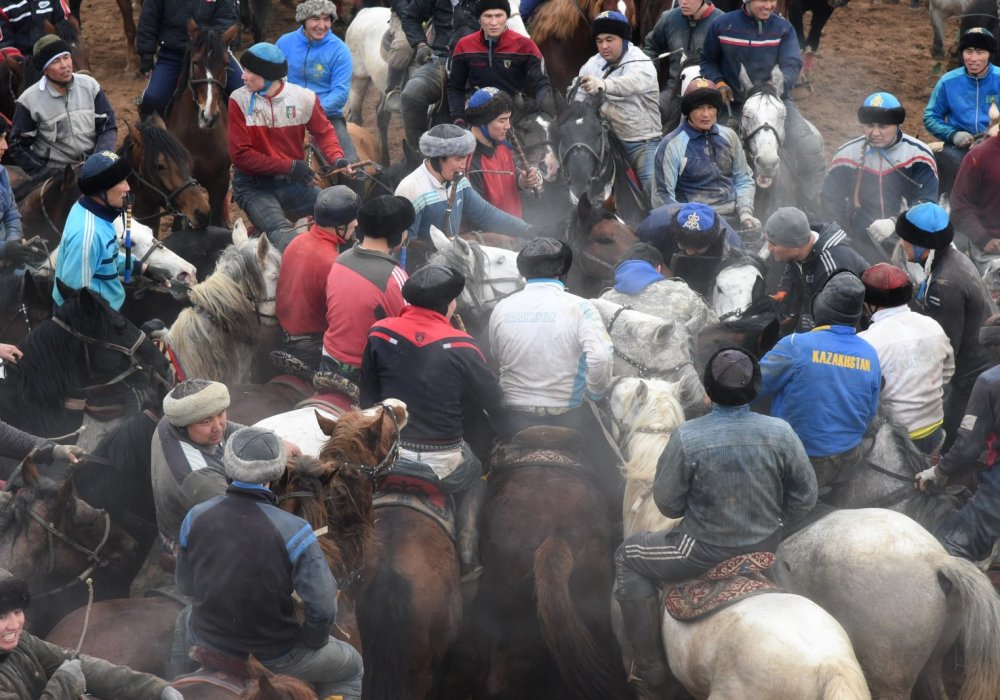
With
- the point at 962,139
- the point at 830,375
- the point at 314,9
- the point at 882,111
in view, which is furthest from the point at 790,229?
the point at 314,9

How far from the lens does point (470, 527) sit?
632 cm

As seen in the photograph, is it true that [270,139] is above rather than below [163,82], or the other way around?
above

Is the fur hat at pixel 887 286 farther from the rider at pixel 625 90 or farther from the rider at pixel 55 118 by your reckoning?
the rider at pixel 55 118

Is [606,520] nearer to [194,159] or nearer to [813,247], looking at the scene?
[813,247]

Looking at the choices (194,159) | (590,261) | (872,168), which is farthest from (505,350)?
(194,159)

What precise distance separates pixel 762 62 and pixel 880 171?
229cm

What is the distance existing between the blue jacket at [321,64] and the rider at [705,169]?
3.81m

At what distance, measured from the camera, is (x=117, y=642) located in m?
5.25

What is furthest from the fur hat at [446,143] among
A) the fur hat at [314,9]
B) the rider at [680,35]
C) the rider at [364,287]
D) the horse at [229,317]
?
the rider at [680,35]

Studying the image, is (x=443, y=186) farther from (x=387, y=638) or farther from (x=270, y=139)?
(x=387, y=638)

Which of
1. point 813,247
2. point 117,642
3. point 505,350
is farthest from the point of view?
point 813,247

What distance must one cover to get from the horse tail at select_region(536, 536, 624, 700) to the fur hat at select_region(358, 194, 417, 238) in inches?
98.4

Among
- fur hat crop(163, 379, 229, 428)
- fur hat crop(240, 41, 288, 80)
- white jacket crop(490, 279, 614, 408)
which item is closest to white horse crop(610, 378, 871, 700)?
white jacket crop(490, 279, 614, 408)

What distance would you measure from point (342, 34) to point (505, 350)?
40.8 ft
